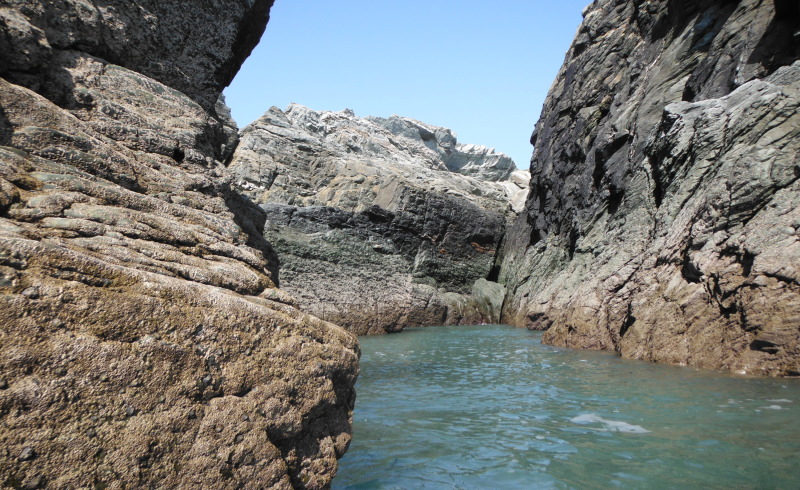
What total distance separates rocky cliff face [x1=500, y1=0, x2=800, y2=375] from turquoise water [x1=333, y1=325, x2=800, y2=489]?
3.59 feet

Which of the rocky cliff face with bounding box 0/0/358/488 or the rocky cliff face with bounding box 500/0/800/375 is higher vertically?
the rocky cliff face with bounding box 500/0/800/375

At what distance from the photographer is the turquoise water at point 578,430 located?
488 centimetres

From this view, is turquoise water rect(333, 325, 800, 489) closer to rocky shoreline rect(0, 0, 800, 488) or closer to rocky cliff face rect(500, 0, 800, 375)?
rocky cliff face rect(500, 0, 800, 375)

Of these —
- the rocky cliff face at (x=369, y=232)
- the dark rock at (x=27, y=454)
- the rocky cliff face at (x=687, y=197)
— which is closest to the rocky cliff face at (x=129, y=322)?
the dark rock at (x=27, y=454)

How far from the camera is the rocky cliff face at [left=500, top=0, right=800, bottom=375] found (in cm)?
866

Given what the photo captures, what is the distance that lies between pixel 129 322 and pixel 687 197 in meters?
12.3

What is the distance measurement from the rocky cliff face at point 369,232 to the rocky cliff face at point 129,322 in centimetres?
1589

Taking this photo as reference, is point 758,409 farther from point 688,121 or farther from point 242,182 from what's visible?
point 242,182

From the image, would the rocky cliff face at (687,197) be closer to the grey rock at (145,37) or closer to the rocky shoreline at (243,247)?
the rocky shoreline at (243,247)

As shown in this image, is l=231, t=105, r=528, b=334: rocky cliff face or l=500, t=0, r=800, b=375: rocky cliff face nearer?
l=500, t=0, r=800, b=375: rocky cliff face

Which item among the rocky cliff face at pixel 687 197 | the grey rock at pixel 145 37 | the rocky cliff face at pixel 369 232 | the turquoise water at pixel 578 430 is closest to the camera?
the turquoise water at pixel 578 430

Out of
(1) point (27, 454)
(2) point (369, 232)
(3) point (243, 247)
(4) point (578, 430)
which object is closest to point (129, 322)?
(1) point (27, 454)

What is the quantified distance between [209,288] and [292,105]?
5599 centimetres

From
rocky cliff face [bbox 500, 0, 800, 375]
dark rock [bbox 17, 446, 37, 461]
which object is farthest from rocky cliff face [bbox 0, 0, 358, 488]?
rocky cliff face [bbox 500, 0, 800, 375]
